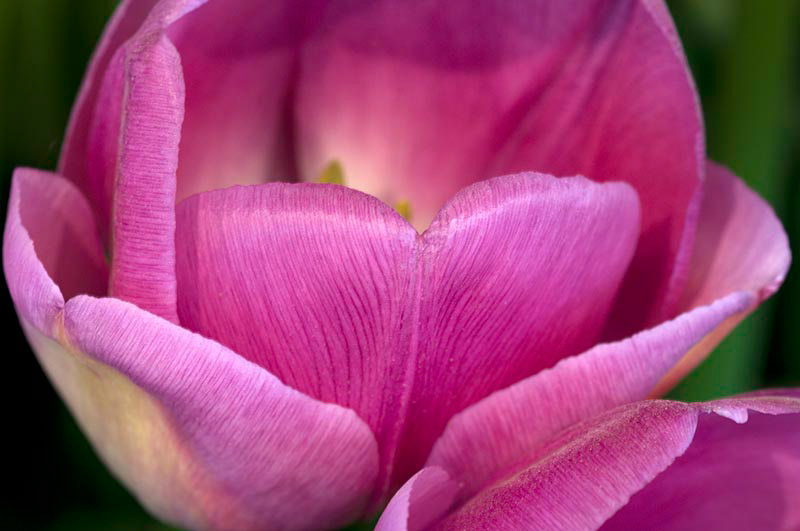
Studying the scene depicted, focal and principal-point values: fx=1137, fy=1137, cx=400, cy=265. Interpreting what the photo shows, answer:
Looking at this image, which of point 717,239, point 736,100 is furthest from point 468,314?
point 736,100

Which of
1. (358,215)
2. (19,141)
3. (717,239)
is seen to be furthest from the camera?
(19,141)

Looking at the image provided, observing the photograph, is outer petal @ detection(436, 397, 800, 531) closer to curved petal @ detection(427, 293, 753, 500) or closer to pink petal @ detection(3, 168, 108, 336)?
curved petal @ detection(427, 293, 753, 500)

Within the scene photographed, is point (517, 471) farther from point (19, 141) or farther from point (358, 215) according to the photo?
point (19, 141)

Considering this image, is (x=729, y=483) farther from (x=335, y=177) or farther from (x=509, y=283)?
(x=335, y=177)

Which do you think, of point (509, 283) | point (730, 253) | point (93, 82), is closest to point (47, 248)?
point (93, 82)

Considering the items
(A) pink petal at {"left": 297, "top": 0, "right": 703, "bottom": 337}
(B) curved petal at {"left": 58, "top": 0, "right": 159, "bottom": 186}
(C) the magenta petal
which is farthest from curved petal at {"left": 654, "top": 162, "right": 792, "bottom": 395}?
(B) curved petal at {"left": 58, "top": 0, "right": 159, "bottom": 186}

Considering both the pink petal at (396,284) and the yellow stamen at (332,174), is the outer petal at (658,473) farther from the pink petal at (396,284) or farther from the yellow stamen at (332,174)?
the yellow stamen at (332,174)

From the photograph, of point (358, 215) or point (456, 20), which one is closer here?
point (358, 215)
